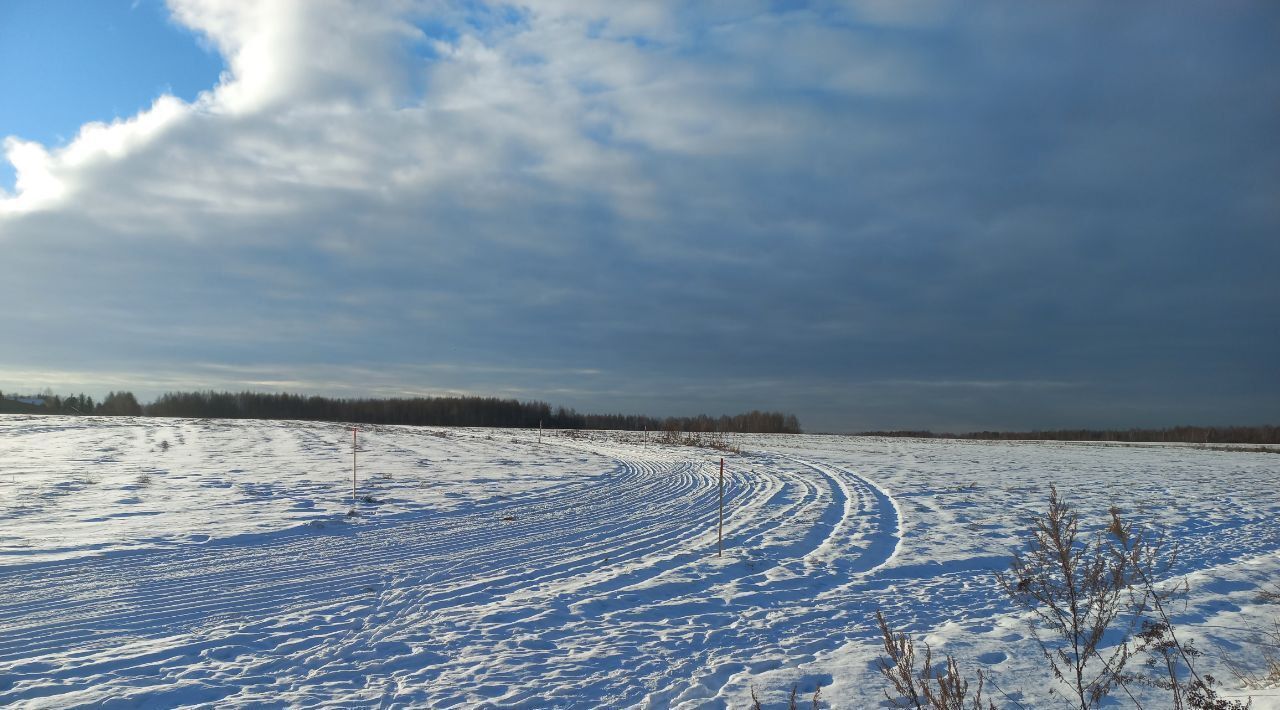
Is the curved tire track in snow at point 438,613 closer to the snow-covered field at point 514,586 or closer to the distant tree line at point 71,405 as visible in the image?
the snow-covered field at point 514,586

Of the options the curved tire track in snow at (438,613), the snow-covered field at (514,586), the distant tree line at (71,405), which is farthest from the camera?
the distant tree line at (71,405)

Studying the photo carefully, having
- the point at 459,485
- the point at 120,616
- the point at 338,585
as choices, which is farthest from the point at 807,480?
the point at 120,616

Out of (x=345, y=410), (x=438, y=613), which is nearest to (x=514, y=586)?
(x=438, y=613)

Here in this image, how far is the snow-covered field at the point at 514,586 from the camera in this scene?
217 inches

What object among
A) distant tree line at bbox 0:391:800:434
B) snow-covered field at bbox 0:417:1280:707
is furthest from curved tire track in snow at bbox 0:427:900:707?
distant tree line at bbox 0:391:800:434

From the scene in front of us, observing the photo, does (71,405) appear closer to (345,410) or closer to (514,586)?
(345,410)

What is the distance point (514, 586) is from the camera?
828 centimetres

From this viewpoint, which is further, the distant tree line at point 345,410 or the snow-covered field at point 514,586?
the distant tree line at point 345,410

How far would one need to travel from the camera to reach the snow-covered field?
5.52 m

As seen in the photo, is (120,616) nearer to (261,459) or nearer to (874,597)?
(874,597)

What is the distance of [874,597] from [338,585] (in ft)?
21.0

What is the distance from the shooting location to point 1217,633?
6957 mm

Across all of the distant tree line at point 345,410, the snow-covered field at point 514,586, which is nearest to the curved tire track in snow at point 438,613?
the snow-covered field at point 514,586

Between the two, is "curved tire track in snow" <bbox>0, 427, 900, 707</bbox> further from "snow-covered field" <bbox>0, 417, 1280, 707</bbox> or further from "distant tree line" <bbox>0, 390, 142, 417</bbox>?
"distant tree line" <bbox>0, 390, 142, 417</bbox>
